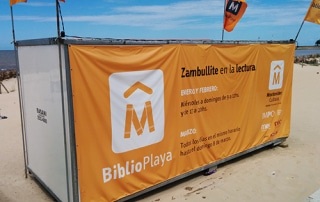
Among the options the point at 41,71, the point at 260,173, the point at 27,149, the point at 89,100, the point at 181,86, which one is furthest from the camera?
the point at 260,173

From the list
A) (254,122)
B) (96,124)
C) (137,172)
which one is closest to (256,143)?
(254,122)

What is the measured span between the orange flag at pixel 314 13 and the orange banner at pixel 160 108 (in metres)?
1.57

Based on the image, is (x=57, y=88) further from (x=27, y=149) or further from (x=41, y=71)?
(x=27, y=149)

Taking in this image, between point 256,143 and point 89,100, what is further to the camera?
point 256,143

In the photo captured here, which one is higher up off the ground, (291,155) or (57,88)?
(57,88)

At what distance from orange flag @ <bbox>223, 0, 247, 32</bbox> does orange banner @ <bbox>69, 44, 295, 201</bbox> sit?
91 cm

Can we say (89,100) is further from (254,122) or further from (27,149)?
(254,122)

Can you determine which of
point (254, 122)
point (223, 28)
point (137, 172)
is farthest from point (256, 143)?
point (137, 172)

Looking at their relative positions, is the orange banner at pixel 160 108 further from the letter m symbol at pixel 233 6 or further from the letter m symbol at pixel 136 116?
the letter m symbol at pixel 233 6

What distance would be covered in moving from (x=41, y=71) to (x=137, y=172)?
6.81ft

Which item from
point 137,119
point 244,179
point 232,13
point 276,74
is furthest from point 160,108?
point 276,74

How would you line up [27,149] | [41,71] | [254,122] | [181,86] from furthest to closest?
[254,122] < [27,149] < [181,86] < [41,71]

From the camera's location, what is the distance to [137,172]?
447 cm

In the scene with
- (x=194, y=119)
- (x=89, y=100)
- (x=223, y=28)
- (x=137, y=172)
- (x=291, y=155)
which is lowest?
(x=291, y=155)
